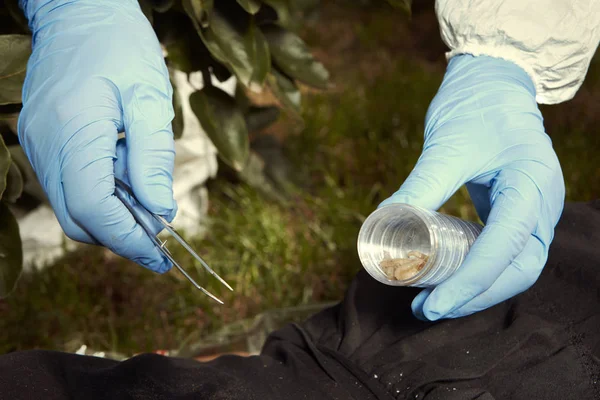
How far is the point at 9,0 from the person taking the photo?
3.98ft

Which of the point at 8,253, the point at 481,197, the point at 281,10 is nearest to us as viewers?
the point at 481,197

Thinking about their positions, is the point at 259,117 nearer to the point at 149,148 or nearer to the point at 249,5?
the point at 249,5

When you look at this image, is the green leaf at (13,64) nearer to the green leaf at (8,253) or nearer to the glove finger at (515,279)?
the green leaf at (8,253)

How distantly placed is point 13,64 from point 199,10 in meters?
0.34

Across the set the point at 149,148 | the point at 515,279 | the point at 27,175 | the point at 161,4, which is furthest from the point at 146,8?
the point at 515,279

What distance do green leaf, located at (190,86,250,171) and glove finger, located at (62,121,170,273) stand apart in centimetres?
55

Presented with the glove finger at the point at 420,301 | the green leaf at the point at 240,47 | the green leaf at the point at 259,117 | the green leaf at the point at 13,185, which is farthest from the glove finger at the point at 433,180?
the green leaf at the point at 259,117

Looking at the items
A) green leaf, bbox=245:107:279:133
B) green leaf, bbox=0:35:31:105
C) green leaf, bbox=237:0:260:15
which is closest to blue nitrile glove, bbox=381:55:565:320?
green leaf, bbox=237:0:260:15

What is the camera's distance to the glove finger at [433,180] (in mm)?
902

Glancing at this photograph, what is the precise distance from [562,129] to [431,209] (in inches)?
54.5

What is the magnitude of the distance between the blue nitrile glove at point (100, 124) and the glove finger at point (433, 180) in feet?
1.06

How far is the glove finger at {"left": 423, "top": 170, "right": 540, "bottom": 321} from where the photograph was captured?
86cm

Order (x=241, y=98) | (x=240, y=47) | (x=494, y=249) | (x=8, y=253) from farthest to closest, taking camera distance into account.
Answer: (x=241, y=98) → (x=240, y=47) → (x=8, y=253) → (x=494, y=249)

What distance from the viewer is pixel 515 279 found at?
0.92 metres
